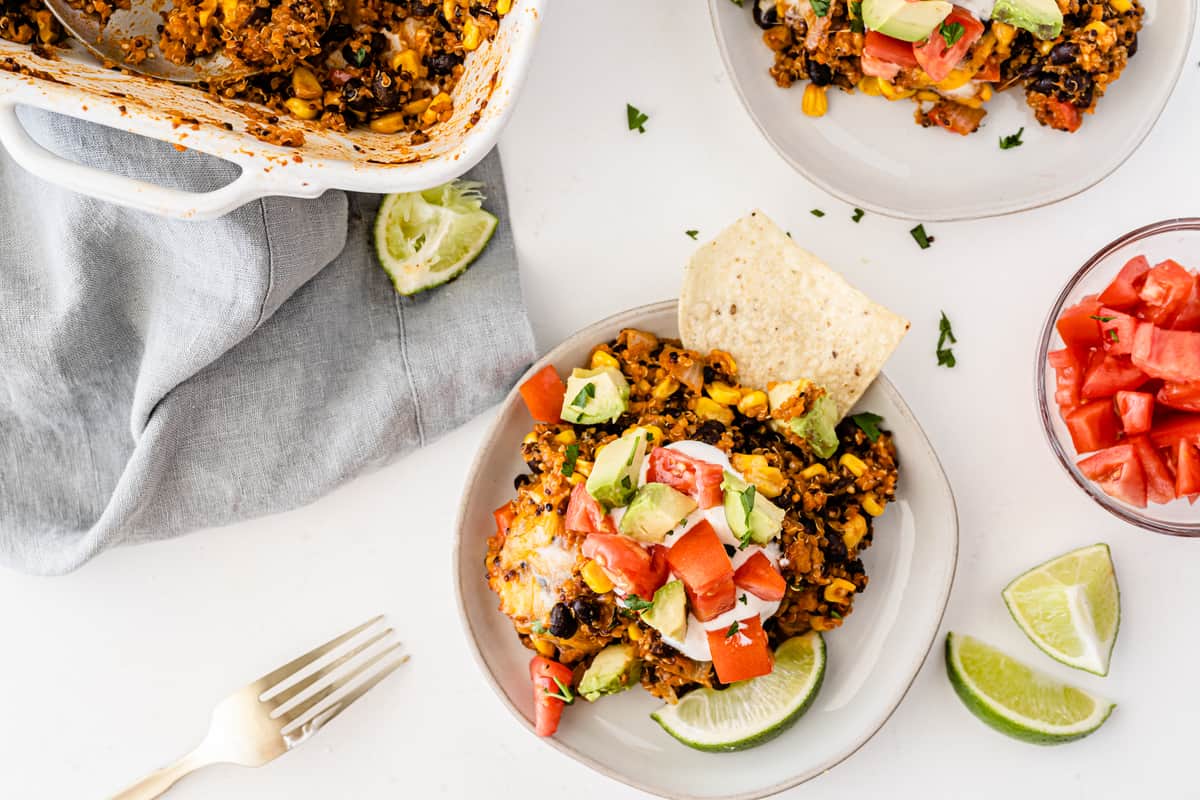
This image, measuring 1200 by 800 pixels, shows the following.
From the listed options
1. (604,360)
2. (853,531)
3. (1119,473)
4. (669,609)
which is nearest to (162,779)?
(669,609)

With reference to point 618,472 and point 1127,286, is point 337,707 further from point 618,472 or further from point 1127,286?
point 1127,286

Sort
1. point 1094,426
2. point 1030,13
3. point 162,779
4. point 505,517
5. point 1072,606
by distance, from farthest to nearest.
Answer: point 162,779 < point 1072,606 < point 505,517 < point 1094,426 < point 1030,13

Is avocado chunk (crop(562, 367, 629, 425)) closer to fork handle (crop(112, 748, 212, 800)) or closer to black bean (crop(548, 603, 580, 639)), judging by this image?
black bean (crop(548, 603, 580, 639))

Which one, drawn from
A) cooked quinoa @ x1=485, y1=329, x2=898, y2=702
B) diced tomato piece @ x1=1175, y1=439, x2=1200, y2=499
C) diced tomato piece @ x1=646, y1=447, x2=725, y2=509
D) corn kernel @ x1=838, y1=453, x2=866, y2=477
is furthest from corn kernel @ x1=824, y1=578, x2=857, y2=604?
diced tomato piece @ x1=1175, y1=439, x2=1200, y2=499

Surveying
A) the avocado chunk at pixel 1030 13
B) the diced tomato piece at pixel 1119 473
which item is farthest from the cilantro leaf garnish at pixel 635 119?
the diced tomato piece at pixel 1119 473

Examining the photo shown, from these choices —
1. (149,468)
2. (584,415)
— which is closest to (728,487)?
(584,415)

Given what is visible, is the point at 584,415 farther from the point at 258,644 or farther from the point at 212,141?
the point at 258,644
